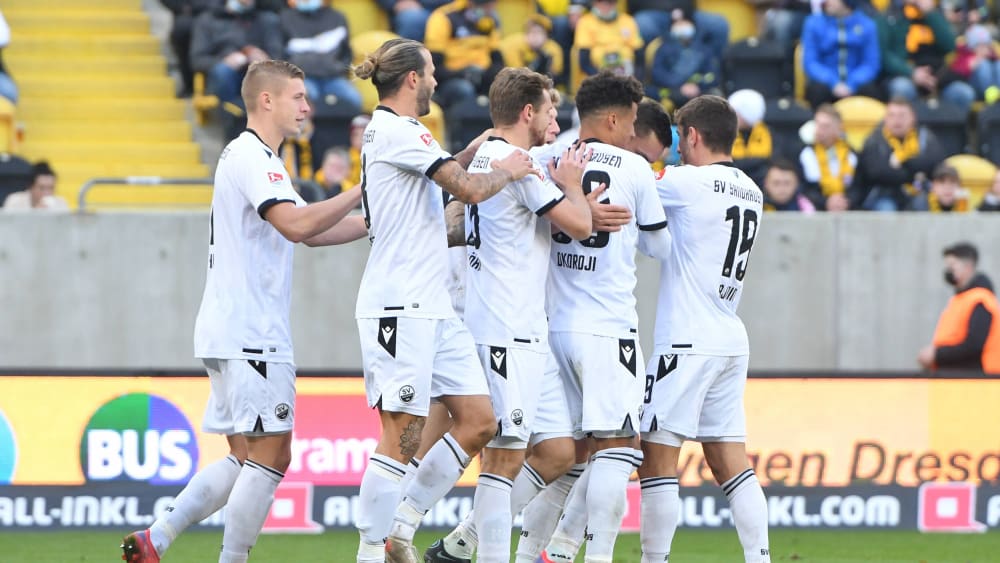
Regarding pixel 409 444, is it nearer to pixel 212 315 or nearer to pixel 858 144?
pixel 212 315

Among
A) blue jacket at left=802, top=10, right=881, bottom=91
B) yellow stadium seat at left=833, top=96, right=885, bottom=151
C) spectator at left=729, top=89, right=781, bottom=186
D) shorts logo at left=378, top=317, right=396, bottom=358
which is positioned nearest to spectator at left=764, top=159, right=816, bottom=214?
spectator at left=729, top=89, right=781, bottom=186

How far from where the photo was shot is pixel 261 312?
8.10 meters

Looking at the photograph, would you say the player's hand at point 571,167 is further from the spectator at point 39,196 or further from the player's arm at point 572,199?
the spectator at point 39,196

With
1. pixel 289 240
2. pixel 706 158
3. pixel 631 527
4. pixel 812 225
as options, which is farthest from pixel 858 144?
pixel 289 240

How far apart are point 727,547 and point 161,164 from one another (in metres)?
7.74

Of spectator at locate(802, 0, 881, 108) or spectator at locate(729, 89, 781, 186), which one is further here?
spectator at locate(802, 0, 881, 108)

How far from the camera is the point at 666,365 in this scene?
27.9 feet

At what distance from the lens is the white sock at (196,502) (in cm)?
823

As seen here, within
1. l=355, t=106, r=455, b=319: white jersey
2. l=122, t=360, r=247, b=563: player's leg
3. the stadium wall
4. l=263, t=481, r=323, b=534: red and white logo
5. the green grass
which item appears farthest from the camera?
the stadium wall

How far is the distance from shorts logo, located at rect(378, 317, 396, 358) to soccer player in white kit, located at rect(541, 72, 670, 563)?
3.19ft

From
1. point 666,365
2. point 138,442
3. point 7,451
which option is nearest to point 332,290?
point 138,442

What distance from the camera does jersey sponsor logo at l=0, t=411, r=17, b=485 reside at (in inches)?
462

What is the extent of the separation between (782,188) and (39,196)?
6.14 m

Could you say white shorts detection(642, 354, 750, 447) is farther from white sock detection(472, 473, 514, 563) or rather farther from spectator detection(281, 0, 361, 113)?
A: spectator detection(281, 0, 361, 113)
